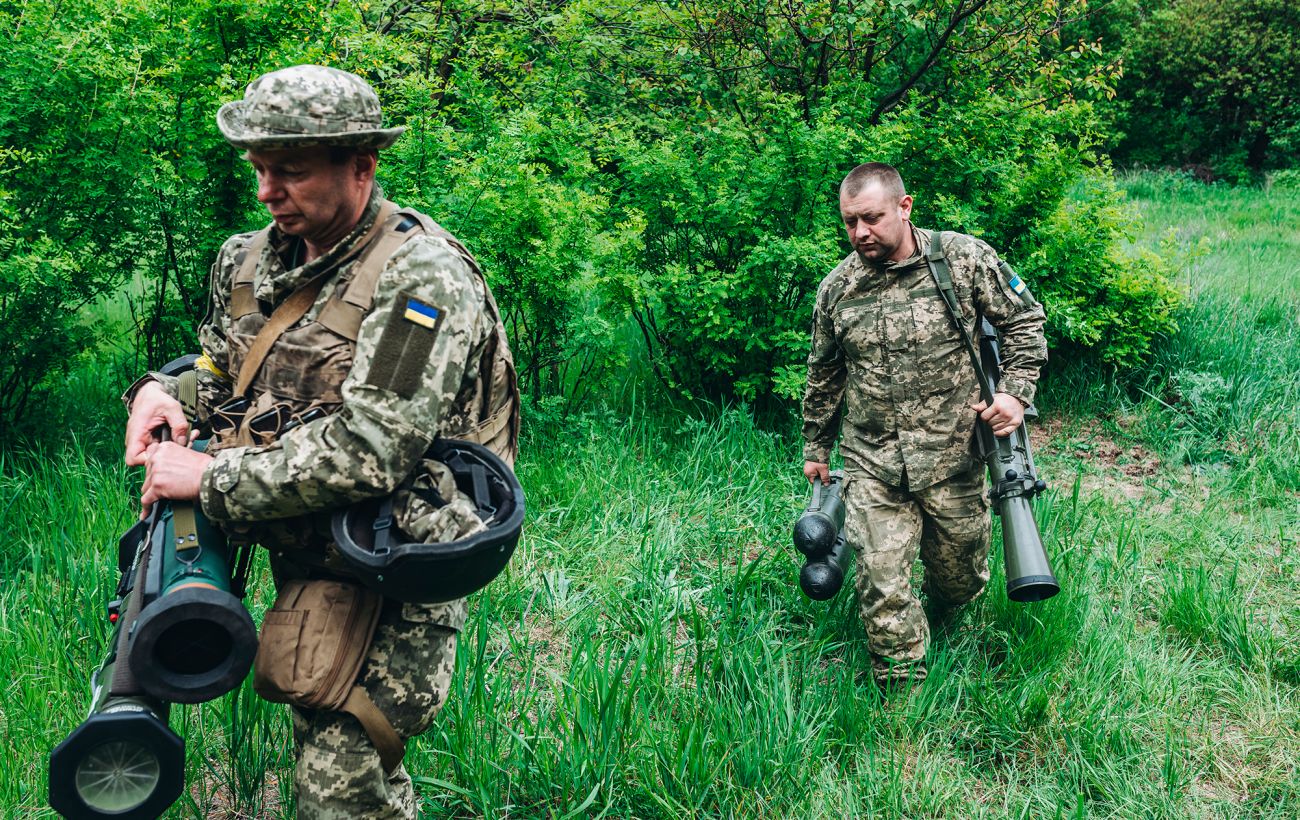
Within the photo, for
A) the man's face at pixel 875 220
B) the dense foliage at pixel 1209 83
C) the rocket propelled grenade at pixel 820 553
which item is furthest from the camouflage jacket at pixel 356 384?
the dense foliage at pixel 1209 83

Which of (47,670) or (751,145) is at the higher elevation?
(751,145)

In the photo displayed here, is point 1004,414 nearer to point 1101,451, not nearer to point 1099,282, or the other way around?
point 1101,451

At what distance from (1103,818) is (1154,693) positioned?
2.60 feet

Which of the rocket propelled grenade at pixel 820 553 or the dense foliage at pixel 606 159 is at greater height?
the dense foliage at pixel 606 159

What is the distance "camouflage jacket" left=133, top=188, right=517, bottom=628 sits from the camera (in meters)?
2.11

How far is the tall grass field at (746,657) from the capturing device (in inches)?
122

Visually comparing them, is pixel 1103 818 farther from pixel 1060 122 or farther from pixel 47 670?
pixel 1060 122

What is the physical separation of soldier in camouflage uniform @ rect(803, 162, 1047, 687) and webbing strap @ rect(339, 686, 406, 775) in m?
2.18

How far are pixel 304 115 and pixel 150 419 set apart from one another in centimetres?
86

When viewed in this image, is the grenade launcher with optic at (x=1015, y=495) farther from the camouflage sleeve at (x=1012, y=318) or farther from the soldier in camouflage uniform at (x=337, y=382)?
the soldier in camouflage uniform at (x=337, y=382)

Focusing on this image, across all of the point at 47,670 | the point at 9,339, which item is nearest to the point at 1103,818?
the point at 47,670

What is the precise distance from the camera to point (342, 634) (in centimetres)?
226

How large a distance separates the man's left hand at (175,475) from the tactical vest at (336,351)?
0.42ft

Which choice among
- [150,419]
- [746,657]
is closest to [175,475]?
[150,419]
